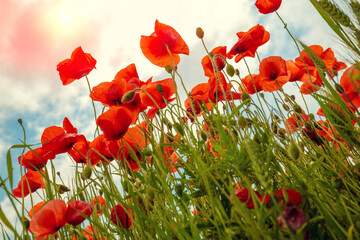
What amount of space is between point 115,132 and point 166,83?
471mm

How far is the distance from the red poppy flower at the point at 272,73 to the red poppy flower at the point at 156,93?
0.61m

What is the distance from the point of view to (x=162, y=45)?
1922 millimetres

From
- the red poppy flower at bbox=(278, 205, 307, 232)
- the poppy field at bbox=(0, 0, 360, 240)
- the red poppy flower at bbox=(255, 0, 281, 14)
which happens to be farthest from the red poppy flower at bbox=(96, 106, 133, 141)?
the red poppy flower at bbox=(255, 0, 281, 14)

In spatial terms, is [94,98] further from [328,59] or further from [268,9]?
[328,59]

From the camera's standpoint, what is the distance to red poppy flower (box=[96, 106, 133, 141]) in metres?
1.45

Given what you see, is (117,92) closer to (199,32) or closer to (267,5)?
(199,32)

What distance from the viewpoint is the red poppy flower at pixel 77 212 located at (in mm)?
1195

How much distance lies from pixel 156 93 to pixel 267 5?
3.34 ft

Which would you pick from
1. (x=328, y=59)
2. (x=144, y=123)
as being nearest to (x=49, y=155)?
(x=144, y=123)

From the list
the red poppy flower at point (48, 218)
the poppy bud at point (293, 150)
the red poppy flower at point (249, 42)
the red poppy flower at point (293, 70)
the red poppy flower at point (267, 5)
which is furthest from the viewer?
the red poppy flower at point (293, 70)

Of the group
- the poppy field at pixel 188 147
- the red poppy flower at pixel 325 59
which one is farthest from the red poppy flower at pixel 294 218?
the red poppy flower at pixel 325 59

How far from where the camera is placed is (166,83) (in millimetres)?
1783

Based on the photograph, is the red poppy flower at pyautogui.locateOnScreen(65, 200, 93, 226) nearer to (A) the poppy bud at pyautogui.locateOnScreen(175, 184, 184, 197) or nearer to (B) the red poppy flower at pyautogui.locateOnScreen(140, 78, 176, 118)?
(A) the poppy bud at pyautogui.locateOnScreen(175, 184, 184, 197)

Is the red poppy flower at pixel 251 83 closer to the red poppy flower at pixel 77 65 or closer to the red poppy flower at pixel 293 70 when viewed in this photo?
the red poppy flower at pixel 293 70
